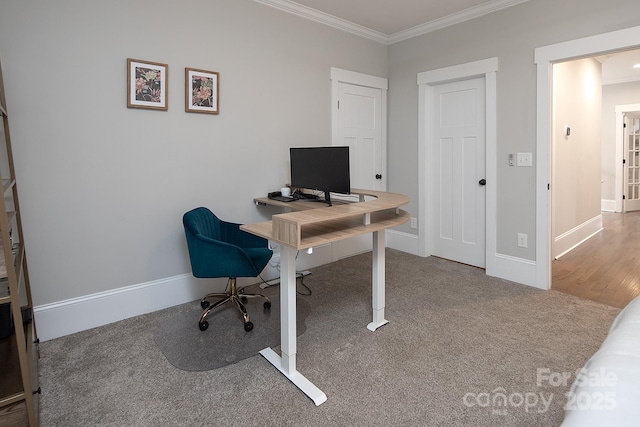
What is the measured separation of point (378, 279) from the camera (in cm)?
245

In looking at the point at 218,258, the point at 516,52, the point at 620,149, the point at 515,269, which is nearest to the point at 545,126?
the point at 516,52

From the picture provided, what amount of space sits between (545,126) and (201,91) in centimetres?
292

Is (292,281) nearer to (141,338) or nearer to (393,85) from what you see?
(141,338)

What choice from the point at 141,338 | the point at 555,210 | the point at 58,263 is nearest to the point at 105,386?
the point at 141,338

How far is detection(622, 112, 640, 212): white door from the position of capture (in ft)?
22.3

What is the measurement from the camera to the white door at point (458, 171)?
372 cm

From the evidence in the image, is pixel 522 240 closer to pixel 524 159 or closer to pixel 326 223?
pixel 524 159

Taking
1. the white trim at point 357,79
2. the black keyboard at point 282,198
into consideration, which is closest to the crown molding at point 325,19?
the white trim at point 357,79

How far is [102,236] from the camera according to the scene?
2.57m

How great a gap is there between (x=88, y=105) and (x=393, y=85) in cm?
323

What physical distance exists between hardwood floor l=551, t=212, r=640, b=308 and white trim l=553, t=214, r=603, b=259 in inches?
2.4

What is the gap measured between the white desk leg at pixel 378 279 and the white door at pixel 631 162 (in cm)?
704

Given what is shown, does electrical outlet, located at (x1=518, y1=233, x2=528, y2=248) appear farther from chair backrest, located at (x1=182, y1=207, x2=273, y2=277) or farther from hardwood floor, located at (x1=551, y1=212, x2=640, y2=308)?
chair backrest, located at (x1=182, y1=207, x2=273, y2=277)

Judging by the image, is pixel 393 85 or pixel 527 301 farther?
pixel 393 85
